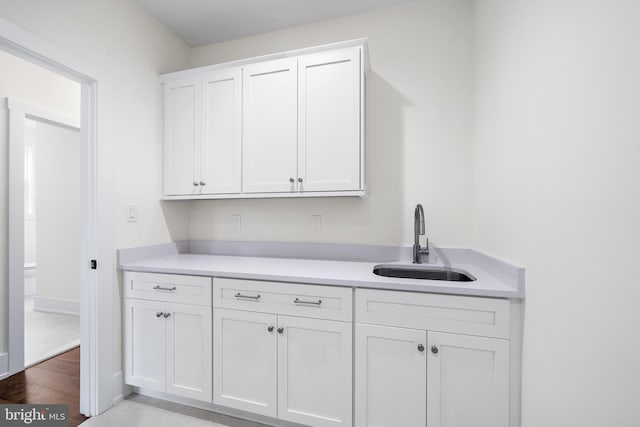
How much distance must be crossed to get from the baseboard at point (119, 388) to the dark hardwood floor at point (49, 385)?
6.6 inches

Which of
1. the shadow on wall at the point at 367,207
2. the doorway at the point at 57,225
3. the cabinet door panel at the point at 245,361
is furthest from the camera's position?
the doorway at the point at 57,225

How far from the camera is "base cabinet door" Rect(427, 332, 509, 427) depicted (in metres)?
1.22

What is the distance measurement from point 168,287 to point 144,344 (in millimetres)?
423

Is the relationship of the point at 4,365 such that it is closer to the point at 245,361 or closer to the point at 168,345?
the point at 168,345

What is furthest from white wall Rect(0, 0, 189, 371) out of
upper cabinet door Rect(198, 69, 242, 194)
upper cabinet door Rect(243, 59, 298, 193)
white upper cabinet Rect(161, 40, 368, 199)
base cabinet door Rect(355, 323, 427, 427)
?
base cabinet door Rect(355, 323, 427, 427)

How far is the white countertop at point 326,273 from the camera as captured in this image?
1271 millimetres

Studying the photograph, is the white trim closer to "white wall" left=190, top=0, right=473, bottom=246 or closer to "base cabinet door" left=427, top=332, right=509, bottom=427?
"white wall" left=190, top=0, right=473, bottom=246

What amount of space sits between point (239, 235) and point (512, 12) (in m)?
2.14

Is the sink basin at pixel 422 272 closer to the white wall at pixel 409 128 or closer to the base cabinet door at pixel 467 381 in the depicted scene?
the white wall at pixel 409 128

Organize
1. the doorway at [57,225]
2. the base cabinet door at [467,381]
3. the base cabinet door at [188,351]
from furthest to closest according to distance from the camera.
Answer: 1. the doorway at [57,225]
2. the base cabinet door at [188,351]
3. the base cabinet door at [467,381]

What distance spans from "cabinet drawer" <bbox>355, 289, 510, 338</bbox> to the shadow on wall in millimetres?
704

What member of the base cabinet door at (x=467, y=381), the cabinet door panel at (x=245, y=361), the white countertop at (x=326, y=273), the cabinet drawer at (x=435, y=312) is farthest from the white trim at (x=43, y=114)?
the base cabinet door at (x=467, y=381)

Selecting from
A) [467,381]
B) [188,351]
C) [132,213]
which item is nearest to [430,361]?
[467,381]

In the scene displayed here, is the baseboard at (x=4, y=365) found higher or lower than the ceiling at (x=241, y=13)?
lower
